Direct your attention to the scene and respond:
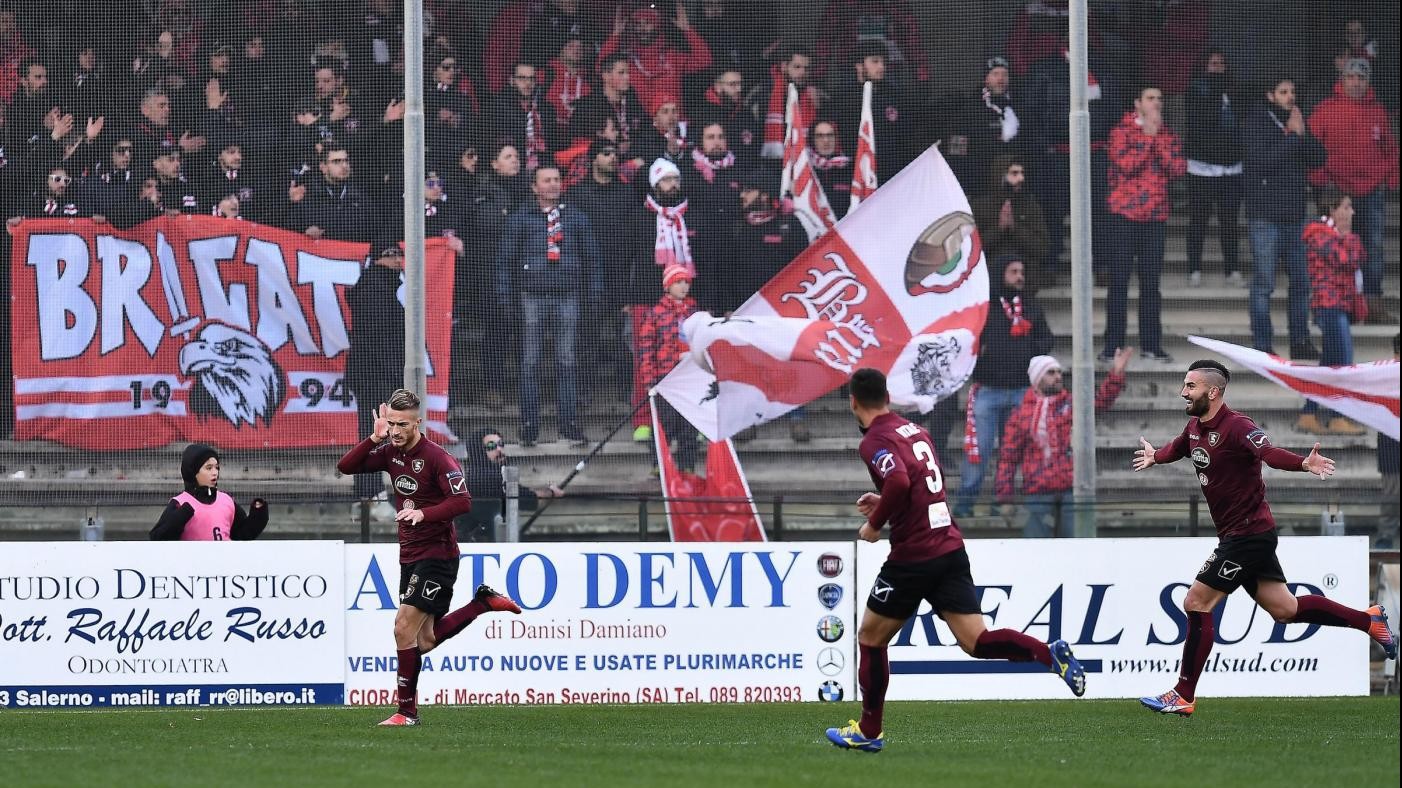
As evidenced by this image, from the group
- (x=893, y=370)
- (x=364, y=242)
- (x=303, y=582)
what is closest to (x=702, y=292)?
(x=893, y=370)

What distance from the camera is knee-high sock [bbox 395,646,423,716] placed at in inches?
447

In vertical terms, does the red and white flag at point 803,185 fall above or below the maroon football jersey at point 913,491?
above

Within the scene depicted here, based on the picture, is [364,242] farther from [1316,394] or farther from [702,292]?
[1316,394]

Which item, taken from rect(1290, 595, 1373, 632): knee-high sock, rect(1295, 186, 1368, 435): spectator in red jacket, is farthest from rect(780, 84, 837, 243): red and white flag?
rect(1290, 595, 1373, 632): knee-high sock

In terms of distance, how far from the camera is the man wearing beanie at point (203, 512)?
1318 centimetres

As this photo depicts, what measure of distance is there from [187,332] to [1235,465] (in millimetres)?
9077

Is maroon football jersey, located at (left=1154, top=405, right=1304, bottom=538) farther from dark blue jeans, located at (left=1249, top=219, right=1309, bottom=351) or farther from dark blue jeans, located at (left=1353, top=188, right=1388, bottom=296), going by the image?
dark blue jeans, located at (left=1353, top=188, right=1388, bottom=296)

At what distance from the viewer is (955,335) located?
1642cm

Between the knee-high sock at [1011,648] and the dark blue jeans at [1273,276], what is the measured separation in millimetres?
8098

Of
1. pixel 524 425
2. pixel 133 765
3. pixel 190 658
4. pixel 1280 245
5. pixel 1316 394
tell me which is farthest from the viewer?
pixel 1280 245

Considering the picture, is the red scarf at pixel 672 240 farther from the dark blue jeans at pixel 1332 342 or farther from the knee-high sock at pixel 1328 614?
the knee-high sock at pixel 1328 614

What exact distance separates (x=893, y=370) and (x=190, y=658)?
643cm

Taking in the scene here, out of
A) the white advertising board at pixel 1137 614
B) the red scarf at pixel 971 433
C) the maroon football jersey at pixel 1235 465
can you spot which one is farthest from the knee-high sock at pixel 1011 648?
the red scarf at pixel 971 433

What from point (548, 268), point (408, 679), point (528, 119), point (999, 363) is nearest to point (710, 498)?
point (548, 268)
